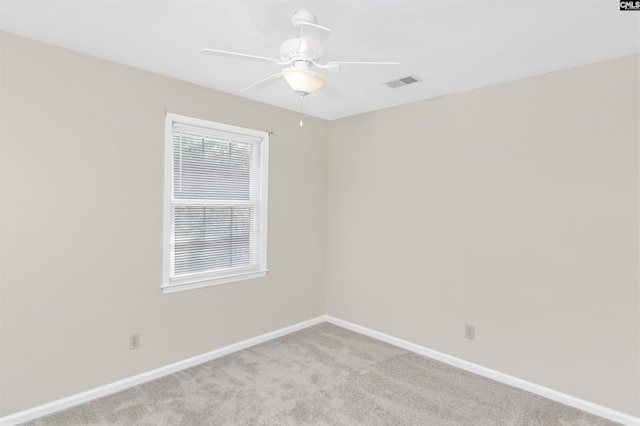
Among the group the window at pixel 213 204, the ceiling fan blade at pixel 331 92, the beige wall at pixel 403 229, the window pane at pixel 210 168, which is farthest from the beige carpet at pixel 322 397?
the ceiling fan blade at pixel 331 92

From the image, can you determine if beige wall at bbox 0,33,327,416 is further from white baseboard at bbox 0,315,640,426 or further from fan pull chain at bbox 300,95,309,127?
fan pull chain at bbox 300,95,309,127

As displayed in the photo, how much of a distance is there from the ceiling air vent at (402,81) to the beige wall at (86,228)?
4.72 ft

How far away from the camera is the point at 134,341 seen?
2838 mm

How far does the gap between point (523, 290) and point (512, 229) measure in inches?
19.4

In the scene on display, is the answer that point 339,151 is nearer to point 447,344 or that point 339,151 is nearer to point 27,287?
point 447,344

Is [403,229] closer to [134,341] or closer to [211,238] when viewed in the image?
[211,238]

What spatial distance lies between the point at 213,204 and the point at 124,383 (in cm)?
159

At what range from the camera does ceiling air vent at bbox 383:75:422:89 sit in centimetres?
288

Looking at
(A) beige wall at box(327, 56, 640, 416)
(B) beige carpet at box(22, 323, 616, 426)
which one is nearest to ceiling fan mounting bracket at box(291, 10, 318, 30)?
(A) beige wall at box(327, 56, 640, 416)

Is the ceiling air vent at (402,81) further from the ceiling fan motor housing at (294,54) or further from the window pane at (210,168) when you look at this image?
the window pane at (210,168)

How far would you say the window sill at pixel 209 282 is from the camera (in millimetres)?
3031

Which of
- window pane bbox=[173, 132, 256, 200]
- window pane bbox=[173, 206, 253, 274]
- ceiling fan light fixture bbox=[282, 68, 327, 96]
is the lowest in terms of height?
window pane bbox=[173, 206, 253, 274]

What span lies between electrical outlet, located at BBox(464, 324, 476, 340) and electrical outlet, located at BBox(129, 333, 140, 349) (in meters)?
2.78

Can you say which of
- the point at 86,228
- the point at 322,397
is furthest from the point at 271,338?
the point at 86,228
